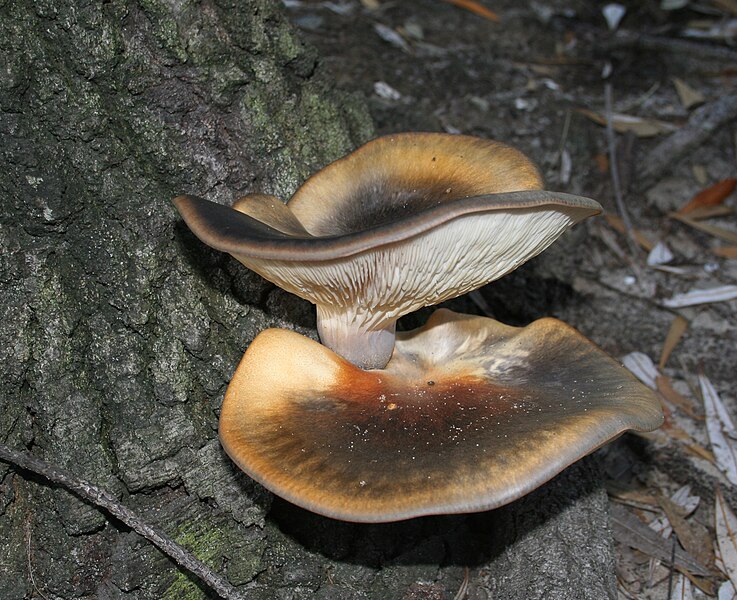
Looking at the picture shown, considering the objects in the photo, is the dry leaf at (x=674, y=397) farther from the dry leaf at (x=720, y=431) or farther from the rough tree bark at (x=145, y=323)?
the rough tree bark at (x=145, y=323)

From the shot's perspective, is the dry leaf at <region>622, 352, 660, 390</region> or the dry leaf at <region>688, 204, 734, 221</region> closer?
the dry leaf at <region>622, 352, 660, 390</region>

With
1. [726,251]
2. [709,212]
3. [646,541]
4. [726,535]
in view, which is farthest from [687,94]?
[646,541]

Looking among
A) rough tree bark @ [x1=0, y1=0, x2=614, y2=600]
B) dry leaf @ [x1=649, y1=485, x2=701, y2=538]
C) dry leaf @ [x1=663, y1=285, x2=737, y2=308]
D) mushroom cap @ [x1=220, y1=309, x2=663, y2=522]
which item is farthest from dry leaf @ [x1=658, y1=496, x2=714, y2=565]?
dry leaf @ [x1=663, y1=285, x2=737, y2=308]

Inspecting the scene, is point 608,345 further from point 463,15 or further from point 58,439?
point 463,15

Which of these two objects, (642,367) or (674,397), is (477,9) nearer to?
(642,367)

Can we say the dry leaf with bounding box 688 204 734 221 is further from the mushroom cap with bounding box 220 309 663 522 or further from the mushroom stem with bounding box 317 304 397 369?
the mushroom stem with bounding box 317 304 397 369

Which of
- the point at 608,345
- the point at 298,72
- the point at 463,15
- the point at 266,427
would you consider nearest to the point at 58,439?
the point at 266,427

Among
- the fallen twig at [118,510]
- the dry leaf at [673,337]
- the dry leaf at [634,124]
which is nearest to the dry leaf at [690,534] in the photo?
the dry leaf at [673,337]
